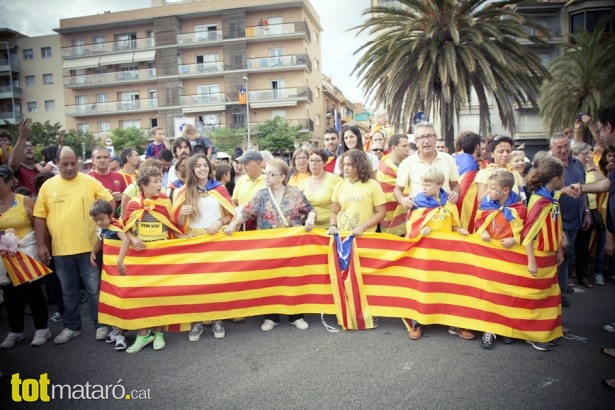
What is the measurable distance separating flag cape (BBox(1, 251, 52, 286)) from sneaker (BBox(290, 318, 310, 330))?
2.96 metres

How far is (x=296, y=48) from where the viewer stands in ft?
127

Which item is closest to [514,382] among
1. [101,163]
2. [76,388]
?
[76,388]

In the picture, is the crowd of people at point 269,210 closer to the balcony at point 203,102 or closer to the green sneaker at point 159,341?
the green sneaker at point 159,341

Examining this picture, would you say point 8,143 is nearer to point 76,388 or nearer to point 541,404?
point 76,388

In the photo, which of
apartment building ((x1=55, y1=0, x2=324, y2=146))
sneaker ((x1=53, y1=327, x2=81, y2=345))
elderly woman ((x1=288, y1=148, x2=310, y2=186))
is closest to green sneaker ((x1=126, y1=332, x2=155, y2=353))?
sneaker ((x1=53, y1=327, x2=81, y2=345))

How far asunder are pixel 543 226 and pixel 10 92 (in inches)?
2188

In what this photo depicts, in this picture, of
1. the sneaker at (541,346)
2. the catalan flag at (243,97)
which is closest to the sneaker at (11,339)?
the sneaker at (541,346)

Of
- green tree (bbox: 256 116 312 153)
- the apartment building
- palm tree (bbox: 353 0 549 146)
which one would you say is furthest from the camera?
the apartment building

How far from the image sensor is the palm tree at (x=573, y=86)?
736 inches

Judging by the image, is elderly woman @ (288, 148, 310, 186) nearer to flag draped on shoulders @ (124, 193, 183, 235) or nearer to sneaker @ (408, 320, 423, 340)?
flag draped on shoulders @ (124, 193, 183, 235)

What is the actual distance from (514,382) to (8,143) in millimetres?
7781

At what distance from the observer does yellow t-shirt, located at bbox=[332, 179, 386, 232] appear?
4609 millimetres

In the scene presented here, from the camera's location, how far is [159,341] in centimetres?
429

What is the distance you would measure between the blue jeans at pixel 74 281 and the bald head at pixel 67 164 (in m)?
0.94
